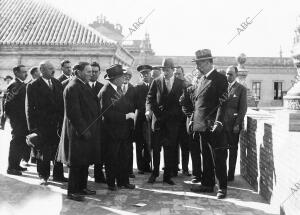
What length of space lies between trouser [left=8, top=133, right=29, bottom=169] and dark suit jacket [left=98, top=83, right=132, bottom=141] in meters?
2.15

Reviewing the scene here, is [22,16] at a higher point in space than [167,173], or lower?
higher

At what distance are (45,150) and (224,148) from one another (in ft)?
9.46

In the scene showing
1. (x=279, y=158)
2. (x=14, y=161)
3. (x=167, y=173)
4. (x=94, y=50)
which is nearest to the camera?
(x=279, y=158)

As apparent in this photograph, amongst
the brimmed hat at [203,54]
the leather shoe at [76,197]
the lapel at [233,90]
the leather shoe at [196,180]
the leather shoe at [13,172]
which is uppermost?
the brimmed hat at [203,54]

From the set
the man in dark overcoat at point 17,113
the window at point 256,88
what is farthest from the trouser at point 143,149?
the window at point 256,88

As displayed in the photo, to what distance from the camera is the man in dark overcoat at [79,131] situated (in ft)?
18.3

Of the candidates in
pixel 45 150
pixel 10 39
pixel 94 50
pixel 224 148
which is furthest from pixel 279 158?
pixel 10 39

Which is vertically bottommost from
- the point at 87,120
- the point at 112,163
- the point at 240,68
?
the point at 112,163

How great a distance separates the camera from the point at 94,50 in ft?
55.6

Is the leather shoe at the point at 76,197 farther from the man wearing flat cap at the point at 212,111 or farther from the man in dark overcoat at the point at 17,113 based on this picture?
the man in dark overcoat at the point at 17,113

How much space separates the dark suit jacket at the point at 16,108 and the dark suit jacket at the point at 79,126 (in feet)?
7.08

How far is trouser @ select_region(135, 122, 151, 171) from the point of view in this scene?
784 cm

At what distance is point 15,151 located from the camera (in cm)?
743

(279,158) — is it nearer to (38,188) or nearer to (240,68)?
(38,188)
